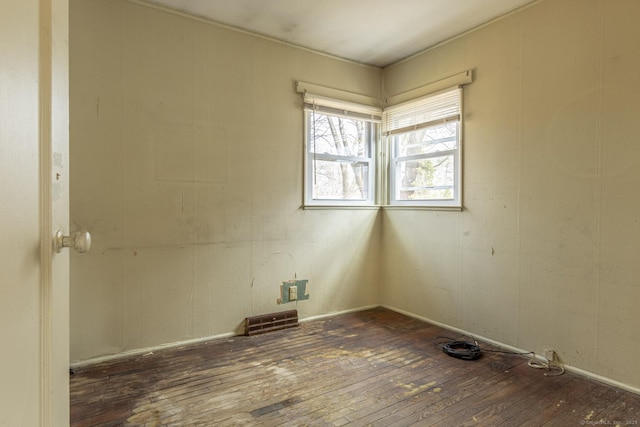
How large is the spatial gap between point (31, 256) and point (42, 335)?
194mm

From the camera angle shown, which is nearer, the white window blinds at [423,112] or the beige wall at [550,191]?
the beige wall at [550,191]

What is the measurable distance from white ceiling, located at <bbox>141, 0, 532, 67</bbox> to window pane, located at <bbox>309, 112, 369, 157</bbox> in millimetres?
685

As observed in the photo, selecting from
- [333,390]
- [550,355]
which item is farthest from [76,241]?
[550,355]

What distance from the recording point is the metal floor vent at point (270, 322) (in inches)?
123

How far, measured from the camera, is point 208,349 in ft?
9.18

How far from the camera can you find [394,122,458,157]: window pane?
3.29 m

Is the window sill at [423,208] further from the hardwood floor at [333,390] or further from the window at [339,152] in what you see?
the hardwood floor at [333,390]

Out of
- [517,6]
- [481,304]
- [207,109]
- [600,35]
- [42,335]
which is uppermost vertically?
[517,6]

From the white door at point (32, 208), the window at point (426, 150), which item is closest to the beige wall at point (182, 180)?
the window at point (426, 150)

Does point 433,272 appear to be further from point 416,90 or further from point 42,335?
point 42,335

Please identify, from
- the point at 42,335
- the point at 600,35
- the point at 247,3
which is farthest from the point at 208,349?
the point at 600,35

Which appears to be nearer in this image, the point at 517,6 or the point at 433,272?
the point at 517,6

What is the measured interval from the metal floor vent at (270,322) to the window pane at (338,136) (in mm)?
1572

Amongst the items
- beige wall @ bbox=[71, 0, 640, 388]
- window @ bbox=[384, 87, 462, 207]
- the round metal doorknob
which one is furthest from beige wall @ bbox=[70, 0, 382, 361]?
the round metal doorknob
